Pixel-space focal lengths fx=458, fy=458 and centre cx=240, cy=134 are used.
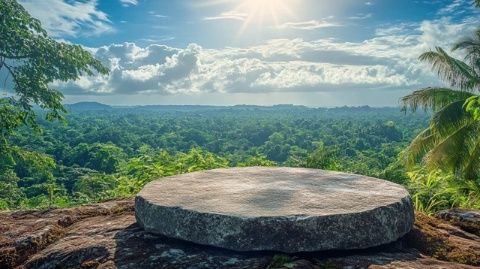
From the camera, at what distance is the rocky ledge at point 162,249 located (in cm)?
282

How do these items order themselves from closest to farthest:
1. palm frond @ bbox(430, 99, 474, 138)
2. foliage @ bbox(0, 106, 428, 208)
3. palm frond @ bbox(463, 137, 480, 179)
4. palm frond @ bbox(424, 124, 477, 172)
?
foliage @ bbox(0, 106, 428, 208), palm frond @ bbox(430, 99, 474, 138), palm frond @ bbox(424, 124, 477, 172), palm frond @ bbox(463, 137, 480, 179)

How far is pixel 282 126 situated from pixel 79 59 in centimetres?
8373

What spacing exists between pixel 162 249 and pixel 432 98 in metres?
13.8

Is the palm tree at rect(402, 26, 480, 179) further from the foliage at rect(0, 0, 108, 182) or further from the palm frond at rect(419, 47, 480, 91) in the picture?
the foliage at rect(0, 0, 108, 182)

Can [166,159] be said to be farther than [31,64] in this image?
No

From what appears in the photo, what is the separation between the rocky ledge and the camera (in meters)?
2.82

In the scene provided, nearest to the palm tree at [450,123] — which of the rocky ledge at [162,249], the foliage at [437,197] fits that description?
the foliage at [437,197]

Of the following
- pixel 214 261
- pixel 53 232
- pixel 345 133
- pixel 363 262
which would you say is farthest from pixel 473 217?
pixel 345 133

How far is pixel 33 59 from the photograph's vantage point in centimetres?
1534

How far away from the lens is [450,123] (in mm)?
13250

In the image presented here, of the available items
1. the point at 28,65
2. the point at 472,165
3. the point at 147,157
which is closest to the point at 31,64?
the point at 28,65

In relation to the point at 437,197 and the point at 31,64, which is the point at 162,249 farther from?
the point at 31,64

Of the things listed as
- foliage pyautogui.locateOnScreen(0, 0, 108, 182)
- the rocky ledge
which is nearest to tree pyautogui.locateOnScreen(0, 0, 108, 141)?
A: foliage pyautogui.locateOnScreen(0, 0, 108, 182)

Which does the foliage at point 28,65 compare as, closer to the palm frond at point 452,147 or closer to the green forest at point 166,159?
the green forest at point 166,159
